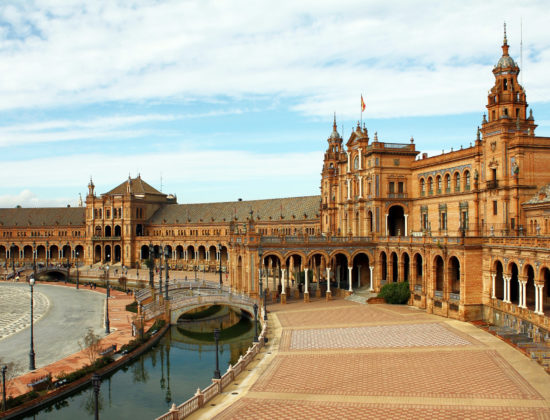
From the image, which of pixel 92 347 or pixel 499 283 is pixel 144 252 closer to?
pixel 92 347

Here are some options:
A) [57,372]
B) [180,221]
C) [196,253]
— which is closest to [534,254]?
[57,372]

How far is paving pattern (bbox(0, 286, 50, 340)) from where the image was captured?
5415 cm

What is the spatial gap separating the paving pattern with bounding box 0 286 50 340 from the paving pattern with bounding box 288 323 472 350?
27.5 metres

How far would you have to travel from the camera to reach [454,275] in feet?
185

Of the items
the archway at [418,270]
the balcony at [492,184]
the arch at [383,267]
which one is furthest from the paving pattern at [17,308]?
the balcony at [492,184]

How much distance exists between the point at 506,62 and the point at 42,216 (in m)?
110

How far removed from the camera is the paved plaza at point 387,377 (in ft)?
90.1

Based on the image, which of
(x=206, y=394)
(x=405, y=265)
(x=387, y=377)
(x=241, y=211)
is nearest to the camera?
(x=206, y=394)

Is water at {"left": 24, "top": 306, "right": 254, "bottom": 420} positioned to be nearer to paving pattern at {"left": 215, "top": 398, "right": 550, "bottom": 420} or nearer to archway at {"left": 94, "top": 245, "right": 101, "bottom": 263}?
paving pattern at {"left": 215, "top": 398, "right": 550, "bottom": 420}

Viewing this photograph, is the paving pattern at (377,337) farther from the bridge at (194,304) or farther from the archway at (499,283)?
the bridge at (194,304)

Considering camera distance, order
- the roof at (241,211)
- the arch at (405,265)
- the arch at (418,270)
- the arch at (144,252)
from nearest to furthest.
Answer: the arch at (418,270) → the arch at (405,265) → the roof at (241,211) → the arch at (144,252)

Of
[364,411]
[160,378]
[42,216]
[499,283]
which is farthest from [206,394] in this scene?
[42,216]

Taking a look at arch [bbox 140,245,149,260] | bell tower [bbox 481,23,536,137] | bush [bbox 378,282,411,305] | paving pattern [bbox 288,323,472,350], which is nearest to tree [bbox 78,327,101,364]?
paving pattern [bbox 288,323,472,350]

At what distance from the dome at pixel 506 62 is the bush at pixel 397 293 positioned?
24542 millimetres
